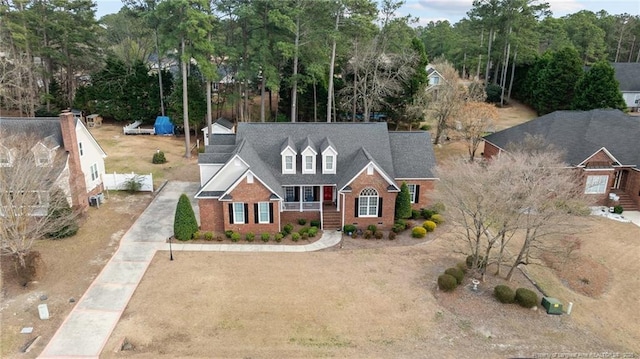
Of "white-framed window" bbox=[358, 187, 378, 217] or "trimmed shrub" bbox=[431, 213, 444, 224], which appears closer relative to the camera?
"white-framed window" bbox=[358, 187, 378, 217]

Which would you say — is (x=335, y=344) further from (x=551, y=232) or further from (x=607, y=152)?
(x=607, y=152)

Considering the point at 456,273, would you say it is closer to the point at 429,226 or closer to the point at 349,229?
the point at 429,226

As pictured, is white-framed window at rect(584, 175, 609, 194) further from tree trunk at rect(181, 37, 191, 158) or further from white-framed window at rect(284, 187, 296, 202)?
tree trunk at rect(181, 37, 191, 158)

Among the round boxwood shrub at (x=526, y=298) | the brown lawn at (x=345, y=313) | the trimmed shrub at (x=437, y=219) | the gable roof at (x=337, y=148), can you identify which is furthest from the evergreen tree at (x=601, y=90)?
the round boxwood shrub at (x=526, y=298)

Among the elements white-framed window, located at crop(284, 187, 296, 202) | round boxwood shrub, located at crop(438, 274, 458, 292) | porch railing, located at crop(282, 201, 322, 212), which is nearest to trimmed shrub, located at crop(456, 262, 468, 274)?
round boxwood shrub, located at crop(438, 274, 458, 292)

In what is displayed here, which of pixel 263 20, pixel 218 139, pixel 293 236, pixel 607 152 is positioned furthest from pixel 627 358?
pixel 263 20

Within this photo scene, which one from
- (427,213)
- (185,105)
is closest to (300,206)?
(427,213)
